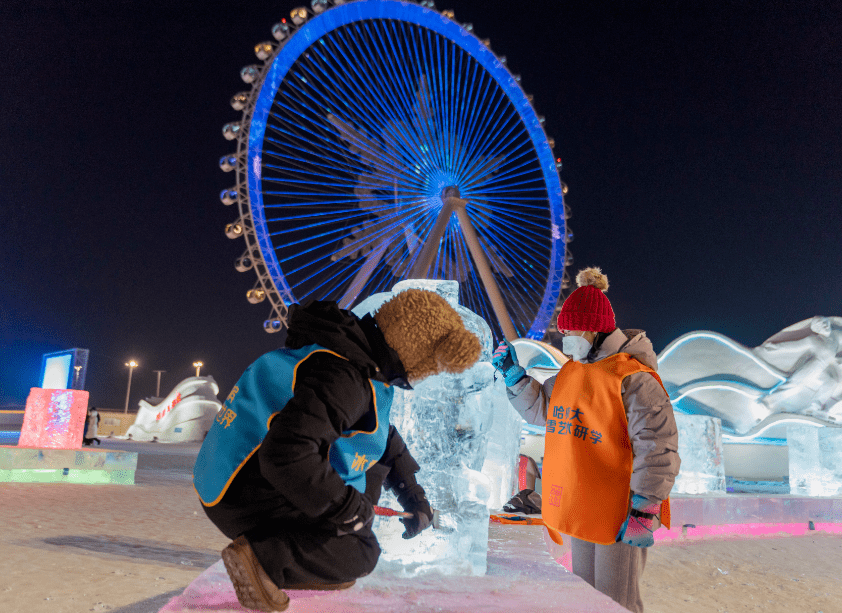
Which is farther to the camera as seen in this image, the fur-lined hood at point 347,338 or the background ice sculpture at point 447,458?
the background ice sculpture at point 447,458

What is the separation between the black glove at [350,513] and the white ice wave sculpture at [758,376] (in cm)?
877

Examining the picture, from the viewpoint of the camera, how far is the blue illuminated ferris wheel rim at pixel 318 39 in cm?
931

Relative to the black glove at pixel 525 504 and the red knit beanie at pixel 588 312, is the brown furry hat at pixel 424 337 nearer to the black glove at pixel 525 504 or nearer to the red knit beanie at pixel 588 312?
the red knit beanie at pixel 588 312

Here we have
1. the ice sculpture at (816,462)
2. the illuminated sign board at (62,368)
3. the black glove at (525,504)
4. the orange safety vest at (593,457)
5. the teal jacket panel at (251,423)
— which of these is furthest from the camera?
the illuminated sign board at (62,368)

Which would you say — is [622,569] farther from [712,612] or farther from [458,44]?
[458,44]

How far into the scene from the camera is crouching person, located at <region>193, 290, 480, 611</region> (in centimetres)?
133

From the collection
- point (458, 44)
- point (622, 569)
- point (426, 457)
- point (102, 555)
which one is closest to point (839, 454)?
point (622, 569)

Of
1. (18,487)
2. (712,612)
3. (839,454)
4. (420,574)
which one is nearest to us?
(420,574)

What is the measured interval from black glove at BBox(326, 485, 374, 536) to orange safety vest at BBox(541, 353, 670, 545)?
1.05 metres

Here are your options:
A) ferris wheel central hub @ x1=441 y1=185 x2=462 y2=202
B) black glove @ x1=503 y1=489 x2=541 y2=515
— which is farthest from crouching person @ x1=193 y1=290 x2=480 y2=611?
ferris wheel central hub @ x1=441 y1=185 x2=462 y2=202

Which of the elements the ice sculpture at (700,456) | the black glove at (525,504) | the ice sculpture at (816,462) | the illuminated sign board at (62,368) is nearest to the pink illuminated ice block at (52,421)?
the black glove at (525,504)

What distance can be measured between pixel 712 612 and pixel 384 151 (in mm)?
7561

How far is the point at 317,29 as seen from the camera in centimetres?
954

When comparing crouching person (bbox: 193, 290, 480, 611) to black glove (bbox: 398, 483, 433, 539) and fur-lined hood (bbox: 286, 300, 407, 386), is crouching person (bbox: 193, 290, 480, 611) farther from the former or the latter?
black glove (bbox: 398, 483, 433, 539)
